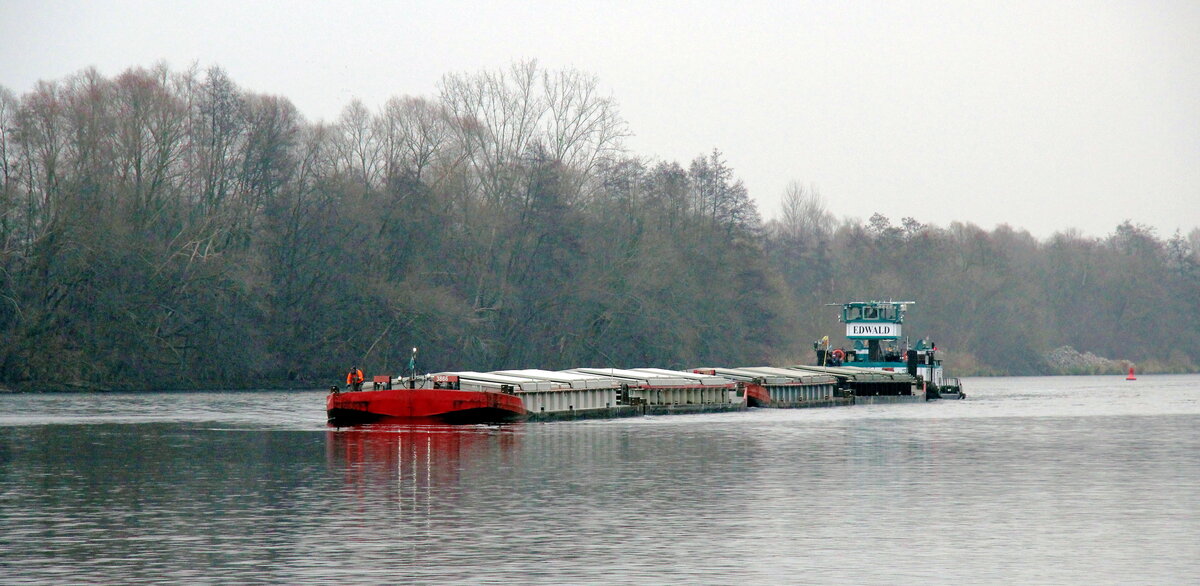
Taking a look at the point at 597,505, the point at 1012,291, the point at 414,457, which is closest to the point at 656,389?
the point at 414,457

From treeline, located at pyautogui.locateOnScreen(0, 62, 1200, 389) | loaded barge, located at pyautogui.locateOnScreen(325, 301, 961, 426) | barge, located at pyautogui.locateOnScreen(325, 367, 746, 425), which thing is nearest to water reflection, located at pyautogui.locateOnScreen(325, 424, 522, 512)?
barge, located at pyautogui.locateOnScreen(325, 367, 746, 425)

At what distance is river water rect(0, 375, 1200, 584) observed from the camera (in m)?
22.4

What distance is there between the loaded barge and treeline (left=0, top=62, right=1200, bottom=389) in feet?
83.6

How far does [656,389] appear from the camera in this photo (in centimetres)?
7719

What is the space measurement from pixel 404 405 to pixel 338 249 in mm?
51226

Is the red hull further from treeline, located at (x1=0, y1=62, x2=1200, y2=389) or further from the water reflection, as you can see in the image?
treeline, located at (x1=0, y1=62, x2=1200, y2=389)

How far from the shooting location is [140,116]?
9756 centimetres

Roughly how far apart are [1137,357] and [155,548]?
17354 centimetres

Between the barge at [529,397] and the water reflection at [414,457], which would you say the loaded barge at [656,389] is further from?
the water reflection at [414,457]

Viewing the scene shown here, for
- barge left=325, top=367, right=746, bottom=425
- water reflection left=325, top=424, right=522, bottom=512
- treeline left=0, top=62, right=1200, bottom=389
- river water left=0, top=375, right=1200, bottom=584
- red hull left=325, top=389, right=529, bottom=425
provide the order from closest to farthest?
1. river water left=0, top=375, right=1200, bottom=584
2. water reflection left=325, top=424, right=522, bottom=512
3. red hull left=325, top=389, right=529, bottom=425
4. barge left=325, top=367, right=746, bottom=425
5. treeline left=0, top=62, right=1200, bottom=389

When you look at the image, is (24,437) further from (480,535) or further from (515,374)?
(480,535)

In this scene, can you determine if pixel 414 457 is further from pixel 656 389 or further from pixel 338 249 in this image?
pixel 338 249

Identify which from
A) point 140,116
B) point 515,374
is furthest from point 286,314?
point 515,374

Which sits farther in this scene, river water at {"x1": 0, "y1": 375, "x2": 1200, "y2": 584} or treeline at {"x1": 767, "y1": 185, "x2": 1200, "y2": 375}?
treeline at {"x1": 767, "y1": 185, "x2": 1200, "y2": 375}
